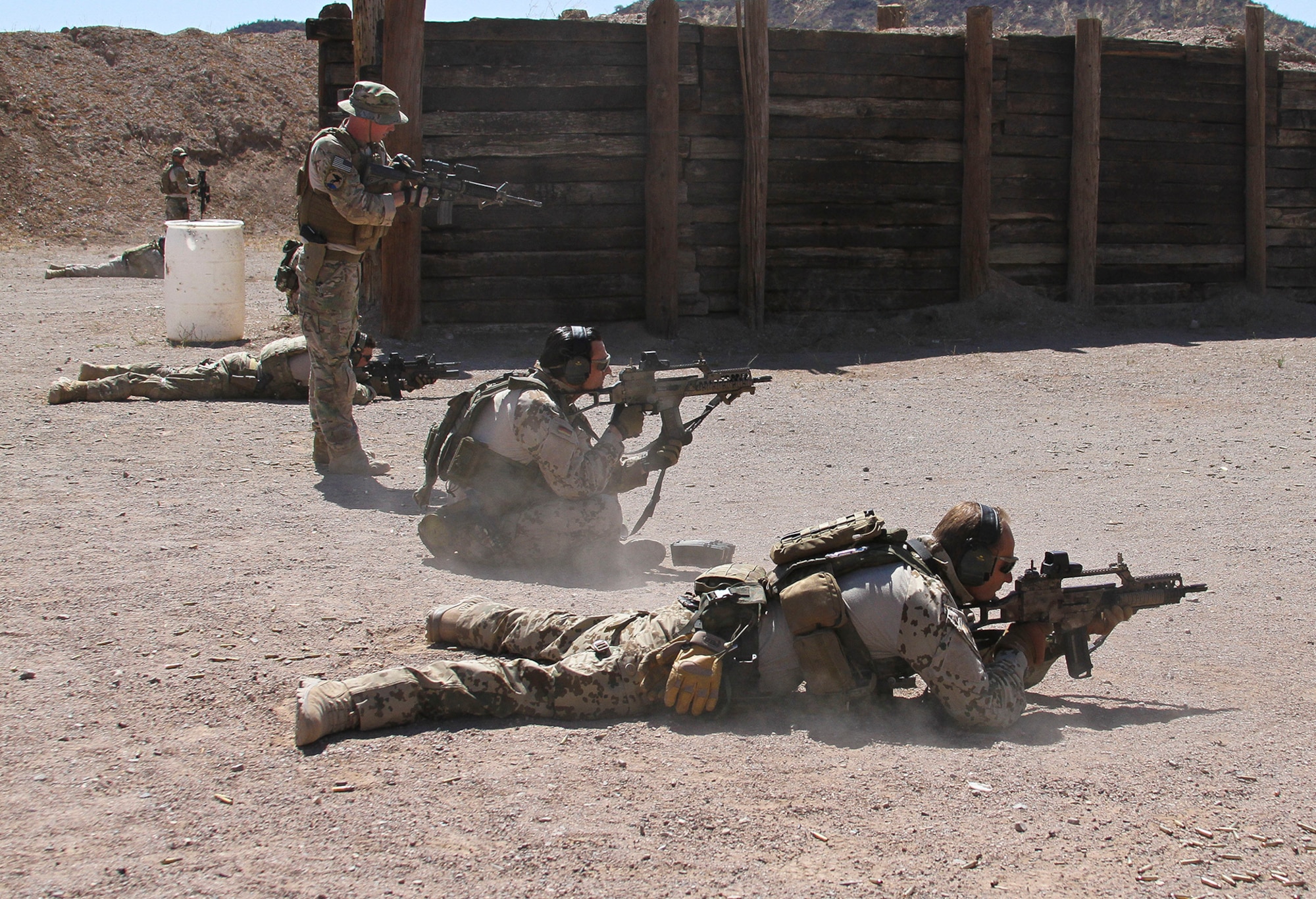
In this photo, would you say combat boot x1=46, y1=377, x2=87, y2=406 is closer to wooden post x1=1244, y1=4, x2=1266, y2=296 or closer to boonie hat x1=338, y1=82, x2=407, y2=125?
boonie hat x1=338, y1=82, x2=407, y2=125

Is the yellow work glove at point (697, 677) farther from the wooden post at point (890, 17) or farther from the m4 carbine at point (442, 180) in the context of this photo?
the wooden post at point (890, 17)

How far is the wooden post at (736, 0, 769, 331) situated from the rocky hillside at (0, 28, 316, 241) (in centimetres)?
1788

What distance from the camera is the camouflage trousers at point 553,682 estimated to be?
356cm

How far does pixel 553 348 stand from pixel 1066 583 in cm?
243

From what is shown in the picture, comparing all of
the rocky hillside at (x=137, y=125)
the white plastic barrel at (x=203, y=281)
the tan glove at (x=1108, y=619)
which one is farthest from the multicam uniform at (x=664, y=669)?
the rocky hillside at (x=137, y=125)

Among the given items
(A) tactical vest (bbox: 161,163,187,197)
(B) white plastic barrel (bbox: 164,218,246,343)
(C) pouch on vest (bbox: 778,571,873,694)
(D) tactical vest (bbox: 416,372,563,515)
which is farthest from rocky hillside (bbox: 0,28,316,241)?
(C) pouch on vest (bbox: 778,571,873,694)

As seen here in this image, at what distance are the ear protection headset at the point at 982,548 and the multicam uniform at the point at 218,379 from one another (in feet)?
21.2

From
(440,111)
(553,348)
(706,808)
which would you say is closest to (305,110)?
(440,111)

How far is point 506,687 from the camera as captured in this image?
11.9ft

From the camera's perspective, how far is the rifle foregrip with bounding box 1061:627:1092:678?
12.8ft

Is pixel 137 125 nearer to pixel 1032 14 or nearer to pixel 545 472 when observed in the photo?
pixel 545 472

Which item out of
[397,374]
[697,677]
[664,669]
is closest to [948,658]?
[697,677]

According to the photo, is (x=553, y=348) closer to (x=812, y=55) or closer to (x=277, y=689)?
(x=277, y=689)

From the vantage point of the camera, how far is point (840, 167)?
11633 millimetres
